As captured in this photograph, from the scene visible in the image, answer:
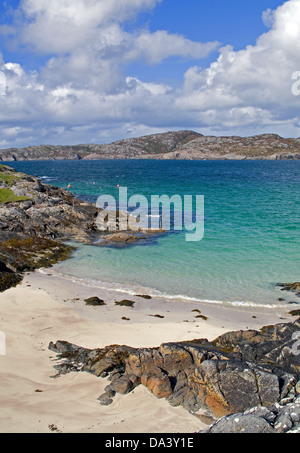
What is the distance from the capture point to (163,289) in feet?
74.5

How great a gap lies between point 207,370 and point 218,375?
0.38 metres

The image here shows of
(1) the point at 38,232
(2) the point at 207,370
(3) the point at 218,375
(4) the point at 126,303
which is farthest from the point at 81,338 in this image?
(1) the point at 38,232

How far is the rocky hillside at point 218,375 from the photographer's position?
8914 millimetres

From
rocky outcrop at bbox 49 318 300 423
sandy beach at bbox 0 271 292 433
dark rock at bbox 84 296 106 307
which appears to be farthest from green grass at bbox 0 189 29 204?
rocky outcrop at bbox 49 318 300 423

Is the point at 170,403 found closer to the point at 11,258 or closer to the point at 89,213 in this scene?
the point at 11,258

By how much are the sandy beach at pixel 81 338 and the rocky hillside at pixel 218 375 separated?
0.44 m

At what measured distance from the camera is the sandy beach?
411 inches

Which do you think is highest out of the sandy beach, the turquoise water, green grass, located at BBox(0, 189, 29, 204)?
green grass, located at BBox(0, 189, 29, 204)

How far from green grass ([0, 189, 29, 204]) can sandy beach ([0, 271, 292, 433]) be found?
2031 centimetres

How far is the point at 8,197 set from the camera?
1711 inches

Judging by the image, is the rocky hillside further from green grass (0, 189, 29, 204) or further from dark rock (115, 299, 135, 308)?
green grass (0, 189, 29, 204)

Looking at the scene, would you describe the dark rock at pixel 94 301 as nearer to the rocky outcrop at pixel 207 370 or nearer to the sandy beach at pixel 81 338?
the sandy beach at pixel 81 338
